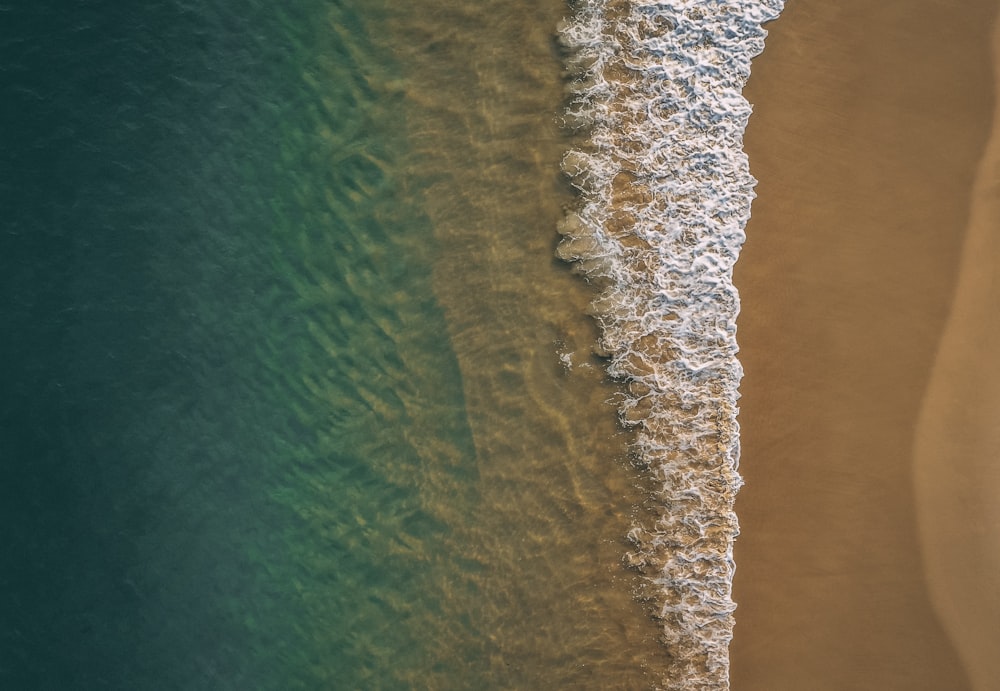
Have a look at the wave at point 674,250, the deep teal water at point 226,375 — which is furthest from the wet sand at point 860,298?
the deep teal water at point 226,375

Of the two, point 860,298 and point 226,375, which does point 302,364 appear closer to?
point 226,375

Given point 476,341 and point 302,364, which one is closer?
point 476,341

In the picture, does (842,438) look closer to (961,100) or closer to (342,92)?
(961,100)

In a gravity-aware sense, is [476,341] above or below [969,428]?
above

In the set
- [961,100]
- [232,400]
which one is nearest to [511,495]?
[232,400]

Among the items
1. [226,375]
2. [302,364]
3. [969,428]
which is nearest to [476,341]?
[302,364]

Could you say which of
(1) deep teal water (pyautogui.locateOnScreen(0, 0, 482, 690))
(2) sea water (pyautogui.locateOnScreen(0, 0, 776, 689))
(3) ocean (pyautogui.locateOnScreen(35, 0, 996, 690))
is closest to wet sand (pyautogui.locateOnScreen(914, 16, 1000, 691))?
(3) ocean (pyautogui.locateOnScreen(35, 0, 996, 690))

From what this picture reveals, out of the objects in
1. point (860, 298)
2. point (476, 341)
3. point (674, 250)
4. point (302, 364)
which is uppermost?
point (674, 250)
